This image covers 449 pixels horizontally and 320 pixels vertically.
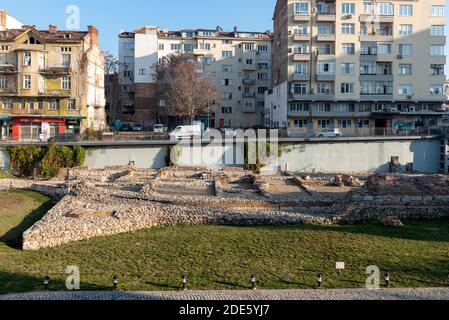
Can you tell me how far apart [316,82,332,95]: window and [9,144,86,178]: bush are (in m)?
33.8

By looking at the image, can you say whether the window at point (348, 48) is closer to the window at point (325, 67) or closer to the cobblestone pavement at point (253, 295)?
the window at point (325, 67)

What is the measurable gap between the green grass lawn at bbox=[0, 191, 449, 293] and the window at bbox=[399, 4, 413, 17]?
47.1 meters

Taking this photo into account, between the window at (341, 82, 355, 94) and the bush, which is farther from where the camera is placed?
the window at (341, 82, 355, 94)

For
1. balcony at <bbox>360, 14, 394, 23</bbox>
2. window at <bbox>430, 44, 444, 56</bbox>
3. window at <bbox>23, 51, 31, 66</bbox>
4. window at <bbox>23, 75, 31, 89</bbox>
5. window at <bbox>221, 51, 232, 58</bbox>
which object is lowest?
window at <bbox>23, 75, 31, 89</bbox>

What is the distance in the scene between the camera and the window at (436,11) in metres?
61.9

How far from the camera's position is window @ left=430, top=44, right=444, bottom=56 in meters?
62.1

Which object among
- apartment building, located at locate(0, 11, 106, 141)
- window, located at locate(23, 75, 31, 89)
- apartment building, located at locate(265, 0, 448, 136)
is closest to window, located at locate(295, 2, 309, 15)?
apartment building, located at locate(265, 0, 448, 136)

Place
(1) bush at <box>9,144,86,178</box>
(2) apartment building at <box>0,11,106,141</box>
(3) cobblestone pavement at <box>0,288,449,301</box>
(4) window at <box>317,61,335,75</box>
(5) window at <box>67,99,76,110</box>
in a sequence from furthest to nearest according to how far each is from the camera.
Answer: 1. (4) window at <box>317,61,335,75</box>
2. (5) window at <box>67,99,76,110</box>
3. (2) apartment building at <box>0,11,106,141</box>
4. (1) bush at <box>9,144,86,178</box>
5. (3) cobblestone pavement at <box>0,288,449,301</box>

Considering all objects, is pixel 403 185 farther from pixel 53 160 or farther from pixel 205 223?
pixel 53 160

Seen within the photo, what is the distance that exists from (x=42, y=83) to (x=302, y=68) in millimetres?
31910

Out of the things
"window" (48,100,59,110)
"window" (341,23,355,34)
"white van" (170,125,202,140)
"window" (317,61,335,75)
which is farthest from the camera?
"window" (341,23,355,34)

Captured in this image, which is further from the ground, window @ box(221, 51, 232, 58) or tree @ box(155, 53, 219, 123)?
window @ box(221, 51, 232, 58)

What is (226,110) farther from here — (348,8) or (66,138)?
(66,138)

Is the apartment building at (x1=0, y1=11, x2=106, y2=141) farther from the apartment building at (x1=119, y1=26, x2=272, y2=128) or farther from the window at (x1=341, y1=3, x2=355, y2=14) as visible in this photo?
the window at (x1=341, y1=3, x2=355, y2=14)
